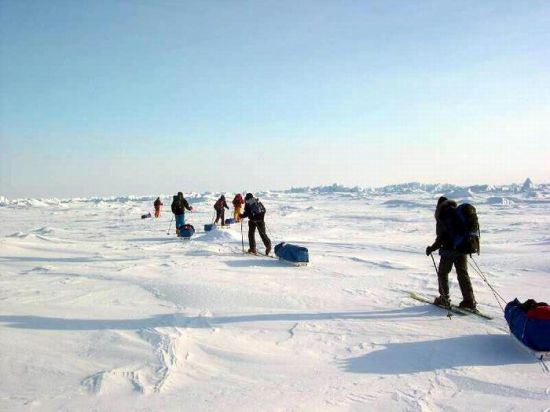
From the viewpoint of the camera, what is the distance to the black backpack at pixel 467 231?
532 centimetres

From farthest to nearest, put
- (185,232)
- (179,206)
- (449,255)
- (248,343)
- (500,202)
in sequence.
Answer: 1. (500,202)
2. (179,206)
3. (185,232)
4. (449,255)
5. (248,343)

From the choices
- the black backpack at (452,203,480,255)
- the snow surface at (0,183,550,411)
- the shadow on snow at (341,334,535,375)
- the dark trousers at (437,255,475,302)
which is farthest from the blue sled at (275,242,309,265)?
the shadow on snow at (341,334,535,375)

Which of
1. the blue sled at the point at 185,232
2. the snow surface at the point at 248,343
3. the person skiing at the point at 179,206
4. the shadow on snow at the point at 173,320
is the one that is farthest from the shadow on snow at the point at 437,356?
the person skiing at the point at 179,206

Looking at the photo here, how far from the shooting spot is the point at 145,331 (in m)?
4.48

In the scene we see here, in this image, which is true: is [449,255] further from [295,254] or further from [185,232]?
[185,232]

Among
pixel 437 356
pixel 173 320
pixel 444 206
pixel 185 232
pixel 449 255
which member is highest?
pixel 444 206

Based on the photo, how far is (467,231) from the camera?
5.34 meters

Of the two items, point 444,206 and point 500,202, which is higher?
point 444,206

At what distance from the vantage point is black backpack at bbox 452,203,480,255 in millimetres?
5324

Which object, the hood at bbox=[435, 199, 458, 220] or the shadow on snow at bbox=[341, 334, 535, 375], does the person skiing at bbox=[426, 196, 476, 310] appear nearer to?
the hood at bbox=[435, 199, 458, 220]

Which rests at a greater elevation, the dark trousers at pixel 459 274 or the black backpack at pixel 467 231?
the black backpack at pixel 467 231

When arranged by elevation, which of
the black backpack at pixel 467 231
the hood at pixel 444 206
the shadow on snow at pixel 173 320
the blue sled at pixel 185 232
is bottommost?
the shadow on snow at pixel 173 320

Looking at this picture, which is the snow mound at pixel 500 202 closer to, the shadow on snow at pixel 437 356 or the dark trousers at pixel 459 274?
the dark trousers at pixel 459 274

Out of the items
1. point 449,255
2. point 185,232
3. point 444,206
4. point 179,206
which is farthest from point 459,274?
point 179,206
